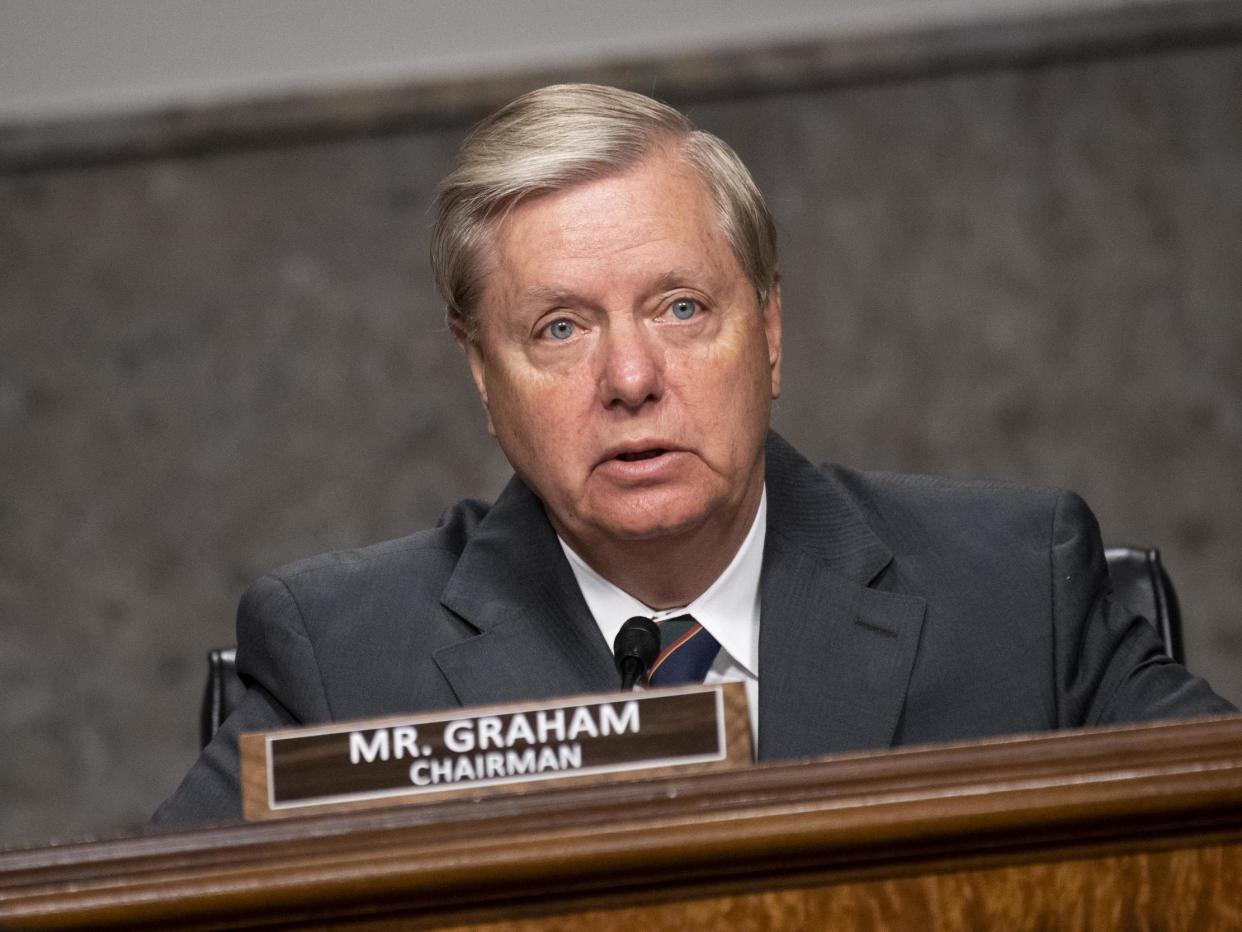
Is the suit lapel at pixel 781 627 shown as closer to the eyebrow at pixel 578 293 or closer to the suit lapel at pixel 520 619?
the suit lapel at pixel 520 619

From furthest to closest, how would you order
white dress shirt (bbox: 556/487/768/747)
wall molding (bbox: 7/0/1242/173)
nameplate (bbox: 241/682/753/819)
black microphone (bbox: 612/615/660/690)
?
1. wall molding (bbox: 7/0/1242/173)
2. white dress shirt (bbox: 556/487/768/747)
3. black microphone (bbox: 612/615/660/690)
4. nameplate (bbox: 241/682/753/819)

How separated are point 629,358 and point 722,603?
1.00 ft

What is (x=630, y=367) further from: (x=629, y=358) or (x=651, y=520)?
(x=651, y=520)

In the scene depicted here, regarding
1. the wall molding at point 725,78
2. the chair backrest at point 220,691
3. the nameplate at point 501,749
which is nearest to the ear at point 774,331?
the chair backrest at point 220,691

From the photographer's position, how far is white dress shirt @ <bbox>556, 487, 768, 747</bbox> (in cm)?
169

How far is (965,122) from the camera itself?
3.81m

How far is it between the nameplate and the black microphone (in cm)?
30

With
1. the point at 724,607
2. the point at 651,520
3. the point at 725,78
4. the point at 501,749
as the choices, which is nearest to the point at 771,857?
the point at 501,749

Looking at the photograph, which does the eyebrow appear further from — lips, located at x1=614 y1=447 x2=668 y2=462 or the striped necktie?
the striped necktie

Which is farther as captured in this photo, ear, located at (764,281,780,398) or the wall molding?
the wall molding

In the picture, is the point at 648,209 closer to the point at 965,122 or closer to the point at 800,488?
the point at 800,488

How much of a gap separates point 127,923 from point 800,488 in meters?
1.08

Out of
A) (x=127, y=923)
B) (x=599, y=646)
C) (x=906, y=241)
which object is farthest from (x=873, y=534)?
(x=906, y=241)

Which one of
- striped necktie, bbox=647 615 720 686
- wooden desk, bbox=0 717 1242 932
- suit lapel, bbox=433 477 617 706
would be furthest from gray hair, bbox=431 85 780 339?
wooden desk, bbox=0 717 1242 932
